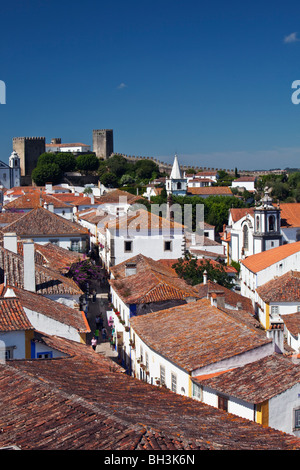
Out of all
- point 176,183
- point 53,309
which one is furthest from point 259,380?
point 176,183

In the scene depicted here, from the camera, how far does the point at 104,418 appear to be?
6.28 m

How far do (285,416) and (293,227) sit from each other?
135ft

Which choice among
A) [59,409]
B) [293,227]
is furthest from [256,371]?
[293,227]

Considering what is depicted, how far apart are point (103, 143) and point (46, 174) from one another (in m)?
27.7

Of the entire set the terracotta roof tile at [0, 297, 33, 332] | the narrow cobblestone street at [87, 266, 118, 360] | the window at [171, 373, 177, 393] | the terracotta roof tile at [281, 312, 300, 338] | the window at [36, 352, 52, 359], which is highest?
the terracotta roof tile at [0, 297, 33, 332]

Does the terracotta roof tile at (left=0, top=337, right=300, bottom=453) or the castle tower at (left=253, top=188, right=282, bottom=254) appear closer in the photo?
the terracotta roof tile at (left=0, top=337, right=300, bottom=453)

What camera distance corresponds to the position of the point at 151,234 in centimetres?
3216

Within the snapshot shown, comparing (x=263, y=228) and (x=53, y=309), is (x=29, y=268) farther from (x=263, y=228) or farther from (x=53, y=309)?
(x=263, y=228)

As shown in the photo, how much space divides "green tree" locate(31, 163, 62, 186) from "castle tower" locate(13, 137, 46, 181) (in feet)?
31.7

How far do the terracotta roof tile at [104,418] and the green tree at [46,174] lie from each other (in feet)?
288

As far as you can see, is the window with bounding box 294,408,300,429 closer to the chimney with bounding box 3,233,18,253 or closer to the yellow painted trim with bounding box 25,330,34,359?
the yellow painted trim with bounding box 25,330,34,359

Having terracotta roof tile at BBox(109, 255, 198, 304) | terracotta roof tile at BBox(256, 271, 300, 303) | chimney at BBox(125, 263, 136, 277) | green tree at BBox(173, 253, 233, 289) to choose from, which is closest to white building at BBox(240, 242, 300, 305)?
terracotta roof tile at BBox(256, 271, 300, 303)

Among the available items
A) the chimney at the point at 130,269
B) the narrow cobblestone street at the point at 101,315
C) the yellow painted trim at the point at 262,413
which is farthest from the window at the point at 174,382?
the chimney at the point at 130,269

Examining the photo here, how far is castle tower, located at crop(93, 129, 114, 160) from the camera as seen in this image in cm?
12100
